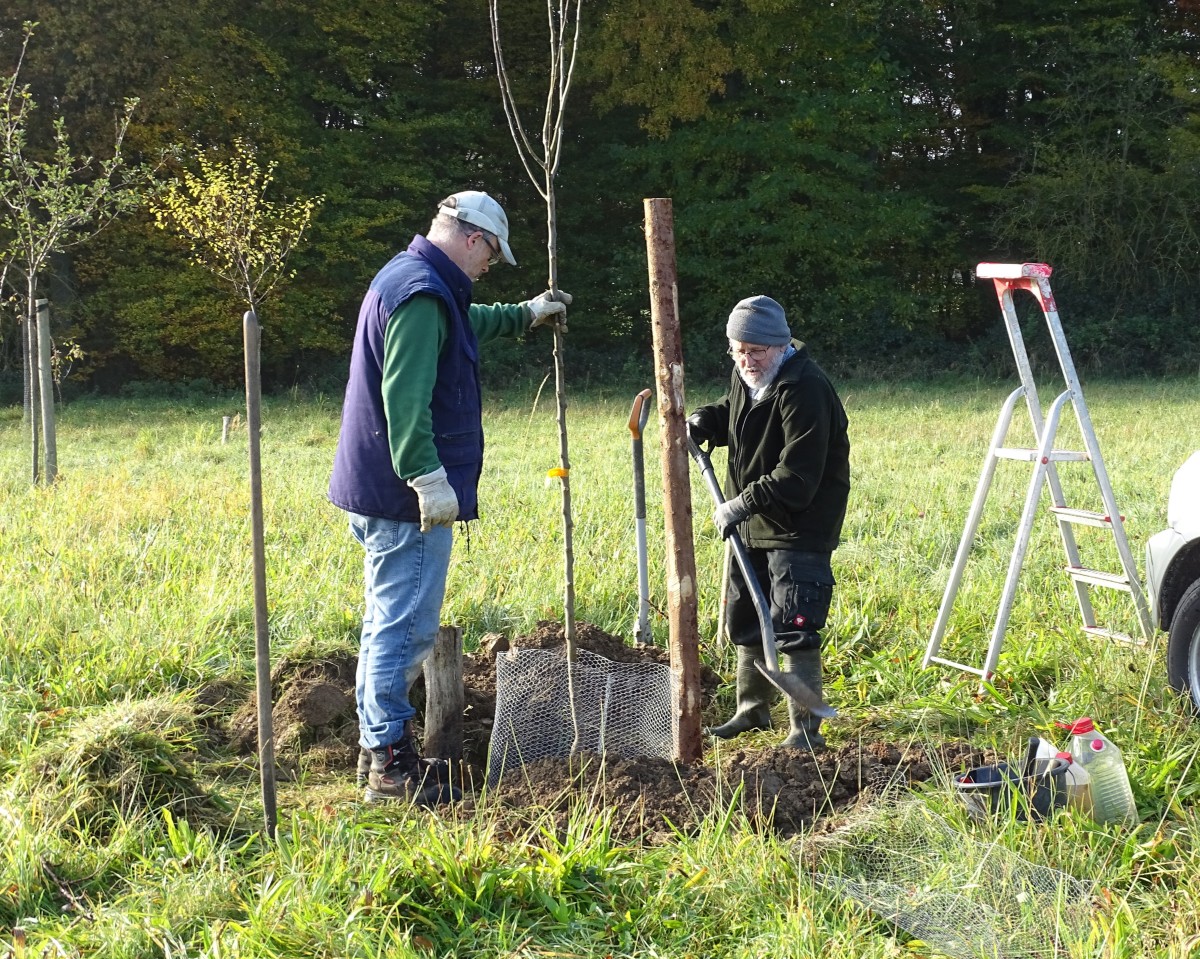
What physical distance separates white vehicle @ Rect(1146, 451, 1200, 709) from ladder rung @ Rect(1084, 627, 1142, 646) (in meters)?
0.18

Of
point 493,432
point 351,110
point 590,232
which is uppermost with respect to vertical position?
point 351,110

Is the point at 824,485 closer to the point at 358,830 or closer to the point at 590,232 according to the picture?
the point at 358,830

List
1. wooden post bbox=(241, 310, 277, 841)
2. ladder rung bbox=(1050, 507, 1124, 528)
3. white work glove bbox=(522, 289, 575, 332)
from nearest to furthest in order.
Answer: wooden post bbox=(241, 310, 277, 841) < white work glove bbox=(522, 289, 575, 332) < ladder rung bbox=(1050, 507, 1124, 528)

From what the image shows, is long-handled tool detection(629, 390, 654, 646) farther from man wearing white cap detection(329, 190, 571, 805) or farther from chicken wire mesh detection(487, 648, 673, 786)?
man wearing white cap detection(329, 190, 571, 805)

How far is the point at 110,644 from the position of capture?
5035mm

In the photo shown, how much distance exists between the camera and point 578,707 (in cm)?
451

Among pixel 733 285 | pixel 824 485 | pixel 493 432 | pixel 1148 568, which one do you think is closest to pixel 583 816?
pixel 824 485

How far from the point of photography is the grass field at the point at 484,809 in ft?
9.71

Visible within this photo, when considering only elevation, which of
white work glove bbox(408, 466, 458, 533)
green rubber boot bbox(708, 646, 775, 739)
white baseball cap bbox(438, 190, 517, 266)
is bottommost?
green rubber boot bbox(708, 646, 775, 739)

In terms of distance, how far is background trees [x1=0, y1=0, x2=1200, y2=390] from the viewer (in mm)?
23531

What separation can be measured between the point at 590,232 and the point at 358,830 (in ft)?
80.7

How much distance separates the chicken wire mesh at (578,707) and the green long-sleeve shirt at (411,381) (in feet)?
3.48

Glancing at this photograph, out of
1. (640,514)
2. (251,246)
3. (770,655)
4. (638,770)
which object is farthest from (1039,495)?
(251,246)

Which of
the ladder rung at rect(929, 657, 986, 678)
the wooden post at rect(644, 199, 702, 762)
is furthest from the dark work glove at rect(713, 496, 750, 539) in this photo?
the ladder rung at rect(929, 657, 986, 678)
